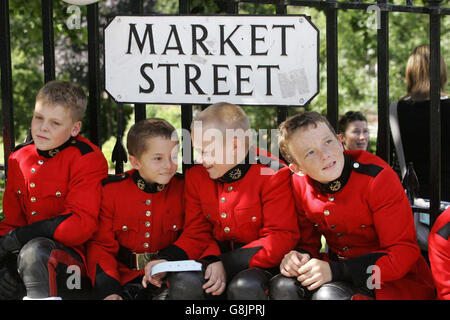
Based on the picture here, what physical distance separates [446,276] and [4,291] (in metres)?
1.91

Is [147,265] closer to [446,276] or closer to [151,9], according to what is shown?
[446,276]

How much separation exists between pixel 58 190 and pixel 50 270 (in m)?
0.46

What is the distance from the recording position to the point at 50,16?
3.04 metres

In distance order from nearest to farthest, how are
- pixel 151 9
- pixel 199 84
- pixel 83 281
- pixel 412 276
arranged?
pixel 412 276
pixel 83 281
pixel 199 84
pixel 151 9

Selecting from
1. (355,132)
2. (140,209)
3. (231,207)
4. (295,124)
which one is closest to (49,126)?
(140,209)

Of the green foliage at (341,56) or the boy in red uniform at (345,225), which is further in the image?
the green foliage at (341,56)

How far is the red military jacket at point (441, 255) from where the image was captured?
7.84ft

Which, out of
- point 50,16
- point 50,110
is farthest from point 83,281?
point 50,16

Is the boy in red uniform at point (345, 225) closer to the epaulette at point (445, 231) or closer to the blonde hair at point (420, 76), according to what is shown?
the epaulette at point (445, 231)

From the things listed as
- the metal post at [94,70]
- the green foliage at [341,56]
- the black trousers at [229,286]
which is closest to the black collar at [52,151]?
the metal post at [94,70]

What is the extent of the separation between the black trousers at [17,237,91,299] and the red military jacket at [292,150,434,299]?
1037mm

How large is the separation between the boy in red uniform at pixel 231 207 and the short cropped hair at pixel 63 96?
62 cm

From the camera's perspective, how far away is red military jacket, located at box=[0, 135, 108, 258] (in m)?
2.75

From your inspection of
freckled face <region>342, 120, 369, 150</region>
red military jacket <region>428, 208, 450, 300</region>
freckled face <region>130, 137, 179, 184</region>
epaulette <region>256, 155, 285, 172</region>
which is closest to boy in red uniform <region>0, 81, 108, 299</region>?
freckled face <region>130, 137, 179, 184</region>
